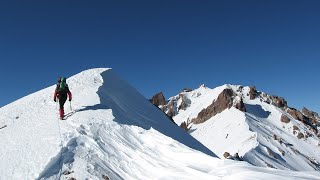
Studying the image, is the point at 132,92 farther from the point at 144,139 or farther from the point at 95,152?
the point at 95,152

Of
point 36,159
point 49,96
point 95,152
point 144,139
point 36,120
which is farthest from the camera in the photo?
point 49,96

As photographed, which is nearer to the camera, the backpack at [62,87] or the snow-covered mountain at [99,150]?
the snow-covered mountain at [99,150]

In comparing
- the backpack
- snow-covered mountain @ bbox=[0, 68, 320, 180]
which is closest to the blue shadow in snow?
snow-covered mountain @ bbox=[0, 68, 320, 180]

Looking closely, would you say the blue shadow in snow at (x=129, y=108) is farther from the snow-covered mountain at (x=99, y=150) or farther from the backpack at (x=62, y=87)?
the backpack at (x=62, y=87)

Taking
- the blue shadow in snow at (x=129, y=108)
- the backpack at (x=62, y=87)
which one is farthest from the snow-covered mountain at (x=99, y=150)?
the backpack at (x=62, y=87)

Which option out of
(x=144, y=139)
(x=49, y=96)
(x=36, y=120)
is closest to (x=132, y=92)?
(x=49, y=96)

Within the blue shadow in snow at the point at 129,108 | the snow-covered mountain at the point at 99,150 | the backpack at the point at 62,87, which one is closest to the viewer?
the snow-covered mountain at the point at 99,150

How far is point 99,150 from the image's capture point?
18.1 meters

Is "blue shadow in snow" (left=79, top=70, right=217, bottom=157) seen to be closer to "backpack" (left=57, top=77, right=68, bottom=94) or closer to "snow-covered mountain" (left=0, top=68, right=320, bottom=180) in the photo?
"snow-covered mountain" (left=0, top=68, right=320, bottom=180)

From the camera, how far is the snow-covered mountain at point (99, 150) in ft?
51.9

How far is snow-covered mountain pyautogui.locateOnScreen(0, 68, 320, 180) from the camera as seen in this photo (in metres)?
15.8

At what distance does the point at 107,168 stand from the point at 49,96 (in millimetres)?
14353

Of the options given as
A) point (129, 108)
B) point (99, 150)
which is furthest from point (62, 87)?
point (99, 150)

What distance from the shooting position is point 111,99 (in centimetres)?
2789
